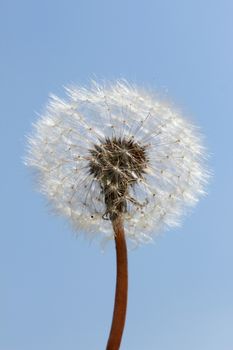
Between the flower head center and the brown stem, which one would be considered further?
the flower head center

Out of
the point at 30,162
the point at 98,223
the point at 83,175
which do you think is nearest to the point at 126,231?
the point at 98,223

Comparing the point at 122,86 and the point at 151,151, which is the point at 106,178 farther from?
the point at 122,86

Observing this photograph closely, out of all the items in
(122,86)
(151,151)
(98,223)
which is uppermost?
(122,86)

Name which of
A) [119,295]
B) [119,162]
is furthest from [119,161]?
[119,295]

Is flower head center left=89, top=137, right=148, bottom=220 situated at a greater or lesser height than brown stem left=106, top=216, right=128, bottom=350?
greater

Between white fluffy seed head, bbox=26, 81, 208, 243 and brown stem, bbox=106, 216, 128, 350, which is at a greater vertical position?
white fluffy seed head, bbox=26, 81, 208, 243
